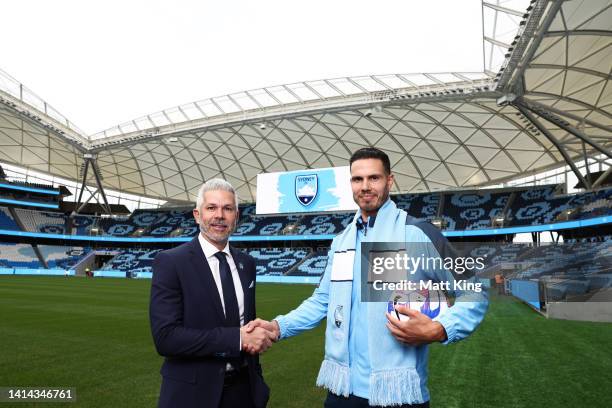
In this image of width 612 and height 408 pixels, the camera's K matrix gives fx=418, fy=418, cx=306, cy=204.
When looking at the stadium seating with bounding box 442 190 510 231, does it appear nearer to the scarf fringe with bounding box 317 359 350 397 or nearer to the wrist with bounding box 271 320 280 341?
the wrist with bounding box 271 320 280 341

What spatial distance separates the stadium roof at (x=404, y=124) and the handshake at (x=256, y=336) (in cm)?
1809

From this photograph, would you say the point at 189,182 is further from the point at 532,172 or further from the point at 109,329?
the point at 109,329

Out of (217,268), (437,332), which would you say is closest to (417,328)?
(437,332)

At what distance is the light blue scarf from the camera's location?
1999 millimetres

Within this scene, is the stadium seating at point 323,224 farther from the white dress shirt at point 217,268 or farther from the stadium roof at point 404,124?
the white dress shirt at point 217,268

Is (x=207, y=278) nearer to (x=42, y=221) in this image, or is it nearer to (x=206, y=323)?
(x=206, y=323)

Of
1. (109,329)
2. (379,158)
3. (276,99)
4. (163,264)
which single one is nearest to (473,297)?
(379,158)

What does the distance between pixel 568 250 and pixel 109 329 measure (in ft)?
57.9

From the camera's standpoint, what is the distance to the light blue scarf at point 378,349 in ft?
6.56

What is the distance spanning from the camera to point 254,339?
7.73 feet


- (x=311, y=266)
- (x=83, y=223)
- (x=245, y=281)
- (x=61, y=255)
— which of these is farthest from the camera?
(x=83, y=223)

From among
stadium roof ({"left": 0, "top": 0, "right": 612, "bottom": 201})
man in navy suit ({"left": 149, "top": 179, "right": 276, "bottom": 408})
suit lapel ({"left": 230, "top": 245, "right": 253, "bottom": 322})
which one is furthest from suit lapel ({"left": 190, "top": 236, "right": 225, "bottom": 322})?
stadium roof ({"left": 0, "top": 0, "right": 612, "bottom": 201})

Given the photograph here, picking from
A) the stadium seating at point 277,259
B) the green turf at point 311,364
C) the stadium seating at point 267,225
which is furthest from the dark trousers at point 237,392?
the stadium seating at point 267,225

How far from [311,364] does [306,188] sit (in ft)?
63.0
